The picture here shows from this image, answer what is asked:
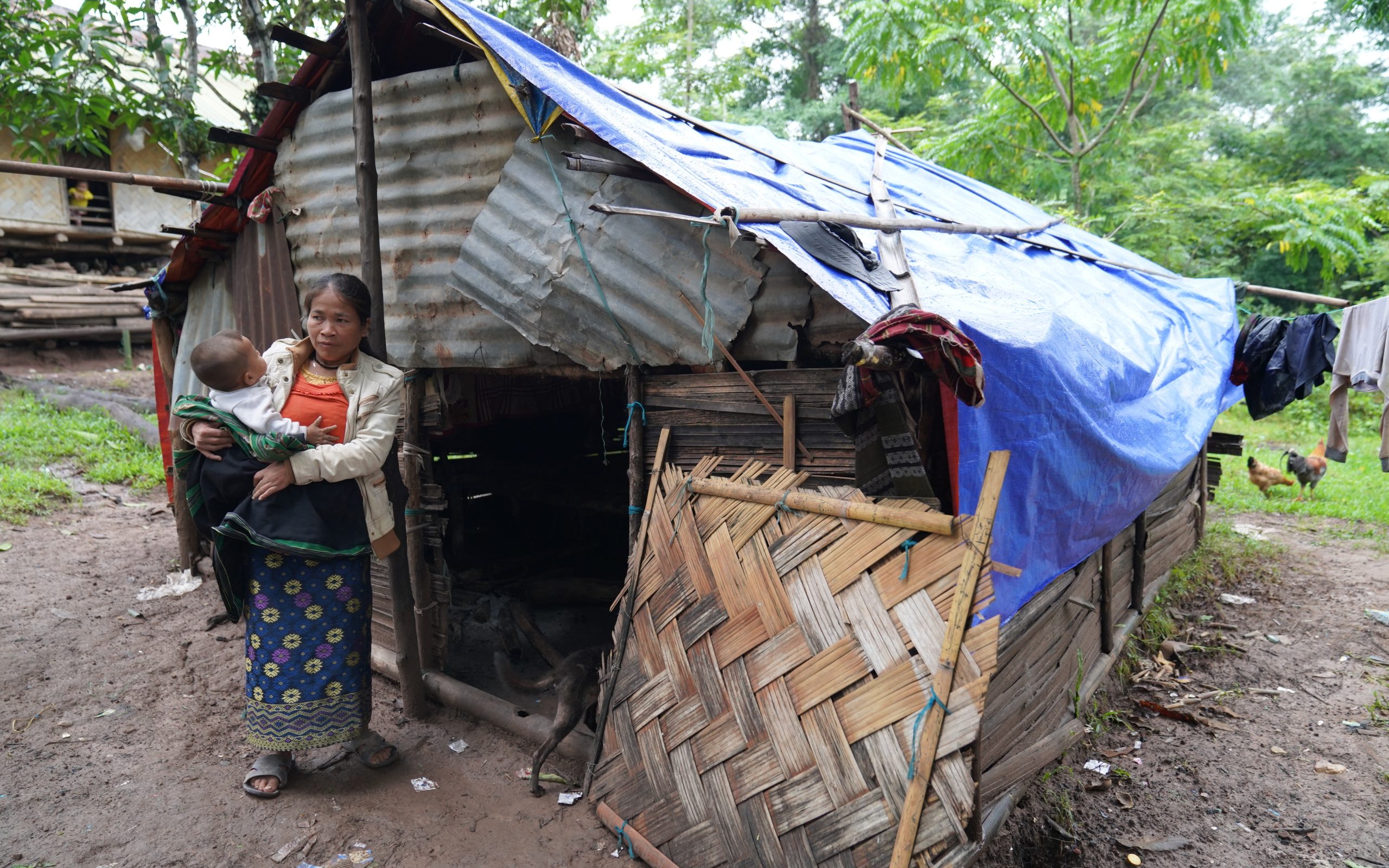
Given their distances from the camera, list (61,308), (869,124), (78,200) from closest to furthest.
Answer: (869,124) → (61,308) → (78,200)

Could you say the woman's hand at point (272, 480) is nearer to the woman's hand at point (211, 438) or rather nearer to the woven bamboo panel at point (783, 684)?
the woman's hand at point (211, 438)

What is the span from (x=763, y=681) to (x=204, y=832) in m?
2.35

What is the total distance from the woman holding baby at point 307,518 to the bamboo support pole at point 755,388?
132cm

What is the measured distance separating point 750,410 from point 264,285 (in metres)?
3.56

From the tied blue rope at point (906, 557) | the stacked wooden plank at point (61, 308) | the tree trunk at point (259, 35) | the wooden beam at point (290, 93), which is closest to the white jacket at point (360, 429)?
the wooden beam at point (290, 93)

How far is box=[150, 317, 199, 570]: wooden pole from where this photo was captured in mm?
5973

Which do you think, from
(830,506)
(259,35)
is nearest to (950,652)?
(830,506)

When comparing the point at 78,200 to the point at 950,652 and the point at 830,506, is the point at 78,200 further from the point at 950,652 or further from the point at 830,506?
the point at 950,652

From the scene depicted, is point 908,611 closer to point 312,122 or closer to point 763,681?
point 763,681

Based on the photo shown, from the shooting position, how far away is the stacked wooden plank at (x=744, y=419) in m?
2.81

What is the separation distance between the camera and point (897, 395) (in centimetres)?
237

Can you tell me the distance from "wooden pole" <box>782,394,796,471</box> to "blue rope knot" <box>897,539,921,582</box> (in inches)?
23.1

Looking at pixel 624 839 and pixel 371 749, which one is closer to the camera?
pixel 624 839

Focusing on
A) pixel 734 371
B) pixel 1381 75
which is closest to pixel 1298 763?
pixel 734 371
